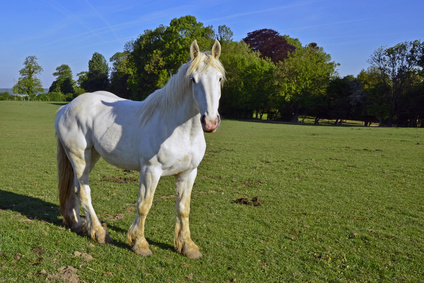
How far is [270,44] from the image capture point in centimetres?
6122

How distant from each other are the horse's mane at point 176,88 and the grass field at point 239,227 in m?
1.82

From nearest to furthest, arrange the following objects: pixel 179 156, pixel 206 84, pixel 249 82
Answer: pixel 206 84 < pixel 179 156 < pixel 249 82

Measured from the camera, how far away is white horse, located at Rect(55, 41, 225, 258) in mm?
3424

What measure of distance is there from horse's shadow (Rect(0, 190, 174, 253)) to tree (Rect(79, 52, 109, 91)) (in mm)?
67257

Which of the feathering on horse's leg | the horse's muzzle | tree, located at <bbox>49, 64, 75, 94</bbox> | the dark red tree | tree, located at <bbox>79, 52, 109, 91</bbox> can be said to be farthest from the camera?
tree, located at <bbox>49, 64, 75, 94</bbox>

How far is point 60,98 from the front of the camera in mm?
71250

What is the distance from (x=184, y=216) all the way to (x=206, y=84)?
182cm

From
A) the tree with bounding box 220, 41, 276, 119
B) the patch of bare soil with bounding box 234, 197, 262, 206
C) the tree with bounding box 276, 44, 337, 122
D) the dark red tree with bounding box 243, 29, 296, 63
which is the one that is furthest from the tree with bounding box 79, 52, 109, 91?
the patch of bare soil with bounding box 234, 197, 262, 206

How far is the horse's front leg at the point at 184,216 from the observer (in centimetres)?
401

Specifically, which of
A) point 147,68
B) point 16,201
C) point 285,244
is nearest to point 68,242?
point 16,201

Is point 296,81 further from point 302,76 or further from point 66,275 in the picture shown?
point 66,275

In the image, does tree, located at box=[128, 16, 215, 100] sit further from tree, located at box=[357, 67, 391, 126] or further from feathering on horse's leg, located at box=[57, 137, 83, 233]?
feathering on horse's leg, located at box=[57, 137, 83, 233]

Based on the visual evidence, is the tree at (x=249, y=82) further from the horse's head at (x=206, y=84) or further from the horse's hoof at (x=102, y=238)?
the horse's head at (x=206, y=84)

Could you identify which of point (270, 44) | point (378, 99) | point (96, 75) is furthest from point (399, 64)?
point (96, 75)
